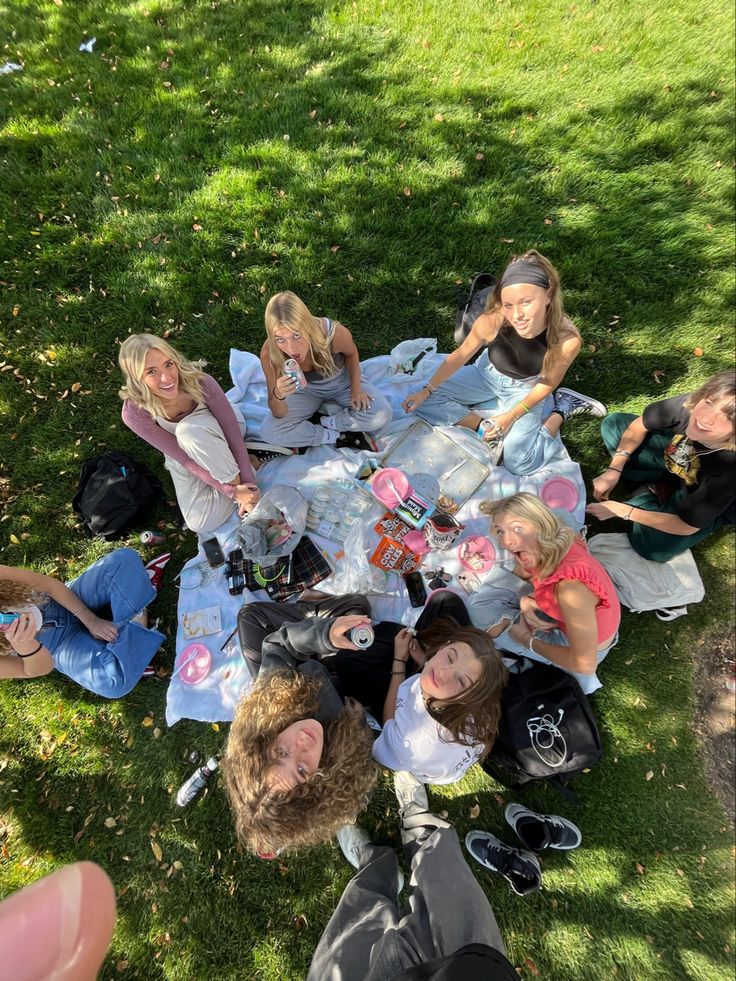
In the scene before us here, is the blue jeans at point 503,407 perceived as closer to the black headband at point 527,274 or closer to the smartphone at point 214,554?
the black headband at point 527,274

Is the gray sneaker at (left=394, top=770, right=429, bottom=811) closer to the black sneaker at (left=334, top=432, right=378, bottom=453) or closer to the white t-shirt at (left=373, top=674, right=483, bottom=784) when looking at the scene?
the white t-shirt at (left=373, top=674, right=483, bottom=784)

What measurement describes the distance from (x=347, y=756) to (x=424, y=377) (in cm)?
376

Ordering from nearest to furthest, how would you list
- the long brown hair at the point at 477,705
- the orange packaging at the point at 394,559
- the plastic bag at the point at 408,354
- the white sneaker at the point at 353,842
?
the long brown hair at the point at 477,705
the white sneaker at the point at 353,842
the orange packaging at the point at 394,559
the plastic bag at the point at 408,354

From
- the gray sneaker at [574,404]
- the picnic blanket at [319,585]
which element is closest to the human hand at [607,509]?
the picnic blanket at [319,585]

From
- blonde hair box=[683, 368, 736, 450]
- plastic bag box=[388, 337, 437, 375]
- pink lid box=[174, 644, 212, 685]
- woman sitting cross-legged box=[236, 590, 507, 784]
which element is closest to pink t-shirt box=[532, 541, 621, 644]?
woman sitting cross-legged box=[236, 590, 507, 784]

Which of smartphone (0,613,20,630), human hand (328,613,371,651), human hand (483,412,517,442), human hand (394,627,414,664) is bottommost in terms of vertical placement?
human hand (394,627,414,664)

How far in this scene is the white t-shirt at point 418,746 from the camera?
3.37 metres

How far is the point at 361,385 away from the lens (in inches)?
194

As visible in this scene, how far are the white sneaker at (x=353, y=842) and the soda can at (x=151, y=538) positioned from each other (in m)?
3.11

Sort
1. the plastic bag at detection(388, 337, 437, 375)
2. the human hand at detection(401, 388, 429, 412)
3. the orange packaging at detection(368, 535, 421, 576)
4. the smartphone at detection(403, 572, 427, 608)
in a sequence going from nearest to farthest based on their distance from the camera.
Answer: the smartphone at detection(403, 572, 427, 608) < the orange packaging at detection(368, 535, 421, 576) < the human hand at detection(401, 388, 429, 412) < the plastic bag at detection(388, 337, 437, 375)

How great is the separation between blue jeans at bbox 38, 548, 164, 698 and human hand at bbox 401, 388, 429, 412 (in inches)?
117

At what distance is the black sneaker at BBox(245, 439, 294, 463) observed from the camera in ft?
16.0

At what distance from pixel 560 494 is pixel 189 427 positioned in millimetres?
3462

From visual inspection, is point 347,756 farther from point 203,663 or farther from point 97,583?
point 97,583
